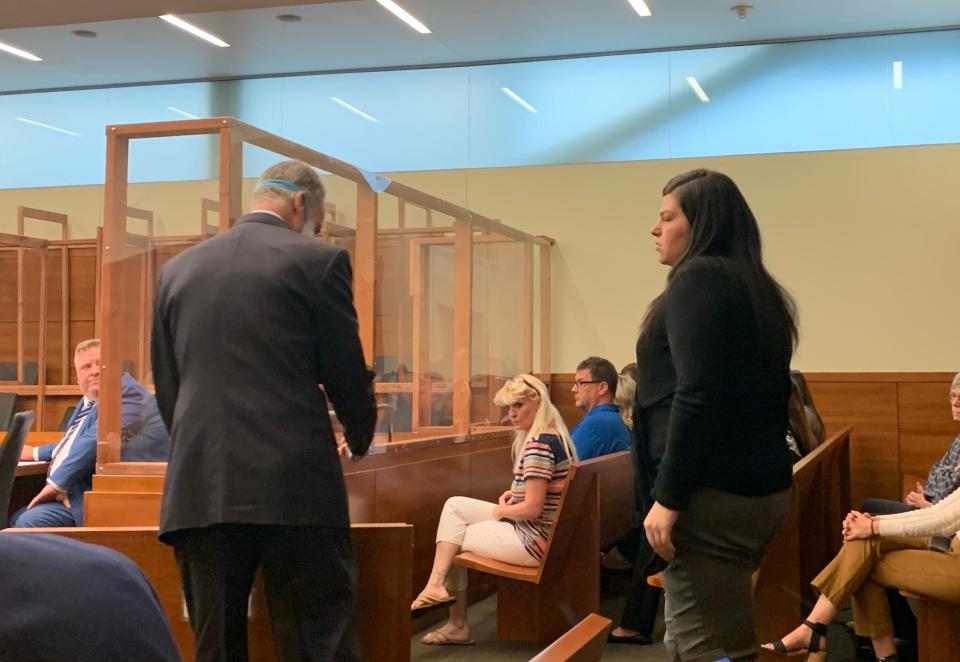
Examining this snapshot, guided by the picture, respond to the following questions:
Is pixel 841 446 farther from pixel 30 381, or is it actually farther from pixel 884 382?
pixel 30 381

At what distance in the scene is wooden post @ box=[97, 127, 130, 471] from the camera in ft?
11.1

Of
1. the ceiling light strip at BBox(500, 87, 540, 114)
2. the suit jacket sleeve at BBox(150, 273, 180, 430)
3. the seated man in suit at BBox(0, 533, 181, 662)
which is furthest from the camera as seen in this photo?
the ceiling light strip at BBox(500, 87, 540, 114)

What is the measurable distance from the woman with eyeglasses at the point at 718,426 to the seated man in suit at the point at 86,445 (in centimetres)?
182

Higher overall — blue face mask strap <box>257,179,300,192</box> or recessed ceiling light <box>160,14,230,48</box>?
recessed ceiling light <box>160,14,230,48</box>

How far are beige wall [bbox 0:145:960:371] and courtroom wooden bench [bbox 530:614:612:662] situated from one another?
6.18 m

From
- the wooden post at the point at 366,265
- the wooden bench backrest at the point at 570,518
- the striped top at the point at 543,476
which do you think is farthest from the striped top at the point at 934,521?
the wooden post at the point at 366,265

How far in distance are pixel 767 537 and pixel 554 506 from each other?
7.60ft

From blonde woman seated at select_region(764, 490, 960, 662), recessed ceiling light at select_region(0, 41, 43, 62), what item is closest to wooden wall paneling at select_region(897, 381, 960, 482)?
blonde woman seated at select_region(764, 490, 960, 662)

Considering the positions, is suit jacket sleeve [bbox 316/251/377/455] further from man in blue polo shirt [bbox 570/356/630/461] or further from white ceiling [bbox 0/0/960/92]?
white ceiling [bbox 0/0/960/92]

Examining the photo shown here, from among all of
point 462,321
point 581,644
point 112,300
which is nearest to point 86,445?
point 112,300

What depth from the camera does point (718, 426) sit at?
201cm

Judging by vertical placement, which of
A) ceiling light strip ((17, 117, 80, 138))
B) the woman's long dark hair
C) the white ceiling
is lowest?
the woman's long dark hair

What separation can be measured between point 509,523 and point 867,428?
11.0 feet

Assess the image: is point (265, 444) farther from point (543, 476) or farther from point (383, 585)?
point (543, 476)
